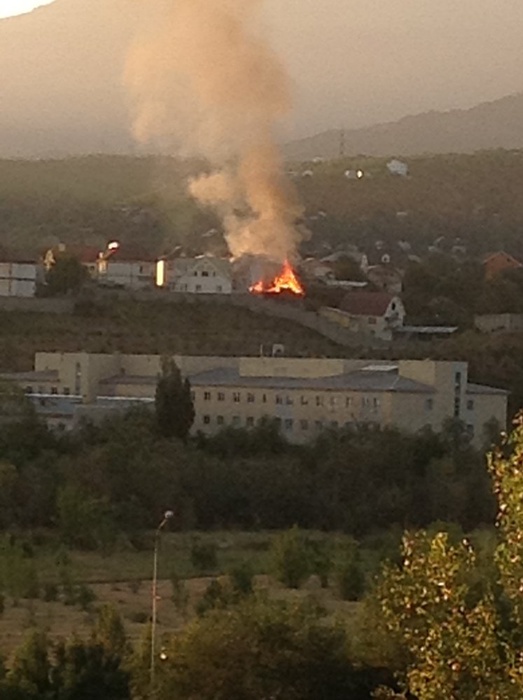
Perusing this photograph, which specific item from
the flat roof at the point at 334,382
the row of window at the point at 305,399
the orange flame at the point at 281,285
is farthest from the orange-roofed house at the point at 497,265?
the row of window at the point at 305,399

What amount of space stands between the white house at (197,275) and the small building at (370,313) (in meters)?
2.87

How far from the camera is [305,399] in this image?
3591cm

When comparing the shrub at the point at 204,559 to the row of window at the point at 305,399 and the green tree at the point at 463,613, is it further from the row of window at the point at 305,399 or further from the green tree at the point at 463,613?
the green tree at the point at 463,613

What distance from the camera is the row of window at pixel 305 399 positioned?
3556 cm

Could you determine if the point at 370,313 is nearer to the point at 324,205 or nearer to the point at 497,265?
the point at 497,265

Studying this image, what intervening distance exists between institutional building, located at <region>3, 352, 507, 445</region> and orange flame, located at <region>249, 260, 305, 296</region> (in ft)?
29.1

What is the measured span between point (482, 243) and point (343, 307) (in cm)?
3332

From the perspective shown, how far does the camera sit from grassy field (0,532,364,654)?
71.6ft

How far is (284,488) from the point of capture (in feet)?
108

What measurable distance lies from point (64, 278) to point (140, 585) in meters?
19.2

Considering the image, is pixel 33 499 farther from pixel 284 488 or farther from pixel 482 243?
pixel 482 243

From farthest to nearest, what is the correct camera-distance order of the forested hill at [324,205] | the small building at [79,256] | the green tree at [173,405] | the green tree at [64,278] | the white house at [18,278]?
the forested hill at [324,205] < the small building at [79,256] < the white house at [18,278] < the green tree at [64,278] < the green tree at [173,405]

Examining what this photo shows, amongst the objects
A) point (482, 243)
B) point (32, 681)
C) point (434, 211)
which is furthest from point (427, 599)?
point (434, 211)

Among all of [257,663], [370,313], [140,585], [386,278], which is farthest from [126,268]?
[257,663]
